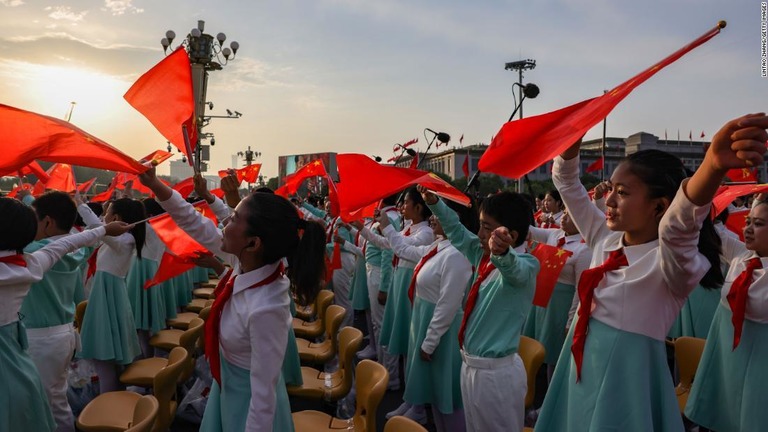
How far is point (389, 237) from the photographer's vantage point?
4828 mm

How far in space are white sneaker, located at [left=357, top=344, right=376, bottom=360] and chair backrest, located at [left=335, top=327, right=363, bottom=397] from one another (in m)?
2.86

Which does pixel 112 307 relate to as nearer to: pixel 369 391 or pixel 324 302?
pixel 324 302

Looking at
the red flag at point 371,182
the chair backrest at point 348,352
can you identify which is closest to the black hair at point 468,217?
the red flag at point 371,182

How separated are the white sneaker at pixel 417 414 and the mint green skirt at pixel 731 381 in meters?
2.08

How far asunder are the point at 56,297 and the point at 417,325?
2562 millimetres

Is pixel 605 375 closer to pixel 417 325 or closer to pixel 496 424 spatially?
pixel 496 424

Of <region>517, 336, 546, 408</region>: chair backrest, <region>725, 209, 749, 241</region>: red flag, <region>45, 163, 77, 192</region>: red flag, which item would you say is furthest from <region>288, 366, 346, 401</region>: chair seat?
<region>45, 163, 77, 192</region>: red flag

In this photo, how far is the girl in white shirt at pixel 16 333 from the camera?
256 centimetres

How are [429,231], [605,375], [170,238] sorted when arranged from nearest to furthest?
1. [605,375]
2. [170,238]
3. [429,231]

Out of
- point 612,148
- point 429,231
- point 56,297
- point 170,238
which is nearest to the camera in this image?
point 56,297

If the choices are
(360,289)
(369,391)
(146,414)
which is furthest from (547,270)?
(360,289)

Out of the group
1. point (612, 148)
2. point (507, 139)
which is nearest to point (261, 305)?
point (507, 139)

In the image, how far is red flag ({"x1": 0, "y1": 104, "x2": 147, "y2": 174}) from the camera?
7.43 feet

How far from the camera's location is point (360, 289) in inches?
308
